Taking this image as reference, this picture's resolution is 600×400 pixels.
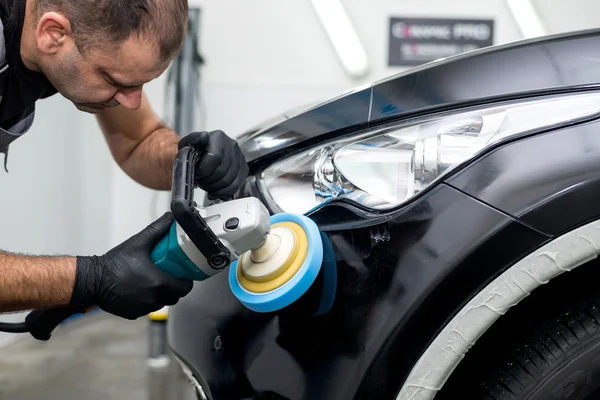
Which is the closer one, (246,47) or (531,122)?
(531,122)

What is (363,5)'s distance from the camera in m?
3.32

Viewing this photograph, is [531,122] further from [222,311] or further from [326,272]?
[222,311]

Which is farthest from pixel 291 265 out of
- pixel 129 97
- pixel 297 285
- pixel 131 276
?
pixel 129 97

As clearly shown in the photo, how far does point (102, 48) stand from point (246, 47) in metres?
2.44

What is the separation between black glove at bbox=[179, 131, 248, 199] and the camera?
104 cm

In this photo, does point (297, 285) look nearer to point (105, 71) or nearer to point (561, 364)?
point (561, 364)

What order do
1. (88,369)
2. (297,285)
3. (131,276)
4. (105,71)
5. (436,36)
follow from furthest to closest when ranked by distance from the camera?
1. (436,36)
2. (88,369)
3. (105,71)
4. (131,276)
5. (297,285)

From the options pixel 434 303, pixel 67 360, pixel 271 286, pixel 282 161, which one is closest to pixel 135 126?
pixel 282 161

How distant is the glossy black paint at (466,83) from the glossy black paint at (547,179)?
0.31 ft

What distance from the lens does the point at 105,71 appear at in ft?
3.44

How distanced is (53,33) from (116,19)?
12 centimetres

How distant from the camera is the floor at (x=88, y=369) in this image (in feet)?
Answer: 6.98

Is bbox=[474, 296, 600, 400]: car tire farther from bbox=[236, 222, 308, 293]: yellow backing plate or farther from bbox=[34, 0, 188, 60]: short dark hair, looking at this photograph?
bbox=[34, 0, 188, 60]: short dark hair

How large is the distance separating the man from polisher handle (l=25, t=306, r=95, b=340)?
9 cm
